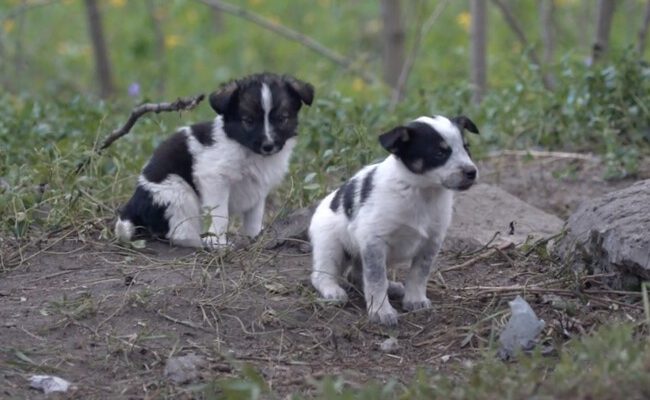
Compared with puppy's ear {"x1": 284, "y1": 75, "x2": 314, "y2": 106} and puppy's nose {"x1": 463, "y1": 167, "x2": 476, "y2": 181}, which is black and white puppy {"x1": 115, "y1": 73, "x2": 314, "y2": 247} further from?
puppy's nose {"x1": 463, "y1": 167, "x2": 476, "y2": 181}

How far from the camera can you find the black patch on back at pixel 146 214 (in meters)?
7.11

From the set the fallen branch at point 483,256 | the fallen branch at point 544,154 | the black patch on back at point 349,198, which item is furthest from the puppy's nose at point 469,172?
the fallen branch at point 544,154

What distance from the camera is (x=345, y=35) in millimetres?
16547

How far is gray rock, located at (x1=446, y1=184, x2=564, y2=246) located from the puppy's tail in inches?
71.5

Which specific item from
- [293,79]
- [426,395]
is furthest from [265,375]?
[293,79]

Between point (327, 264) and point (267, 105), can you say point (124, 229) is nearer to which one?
point (267, 105)

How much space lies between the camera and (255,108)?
709 centimetres

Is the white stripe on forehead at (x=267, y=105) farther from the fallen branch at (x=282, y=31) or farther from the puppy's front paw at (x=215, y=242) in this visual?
the fallen branch at (x=282, y=31)

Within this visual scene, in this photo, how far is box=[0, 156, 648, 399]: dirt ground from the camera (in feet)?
17.2

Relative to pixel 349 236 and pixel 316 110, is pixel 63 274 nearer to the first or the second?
pixel 349 236

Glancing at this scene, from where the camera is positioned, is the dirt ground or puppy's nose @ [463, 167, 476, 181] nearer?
the dirt ground

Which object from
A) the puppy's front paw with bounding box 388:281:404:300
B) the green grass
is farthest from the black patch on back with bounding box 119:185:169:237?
the green grass

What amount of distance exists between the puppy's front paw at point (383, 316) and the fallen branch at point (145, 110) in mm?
1638

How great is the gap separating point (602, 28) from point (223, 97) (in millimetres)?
4332
